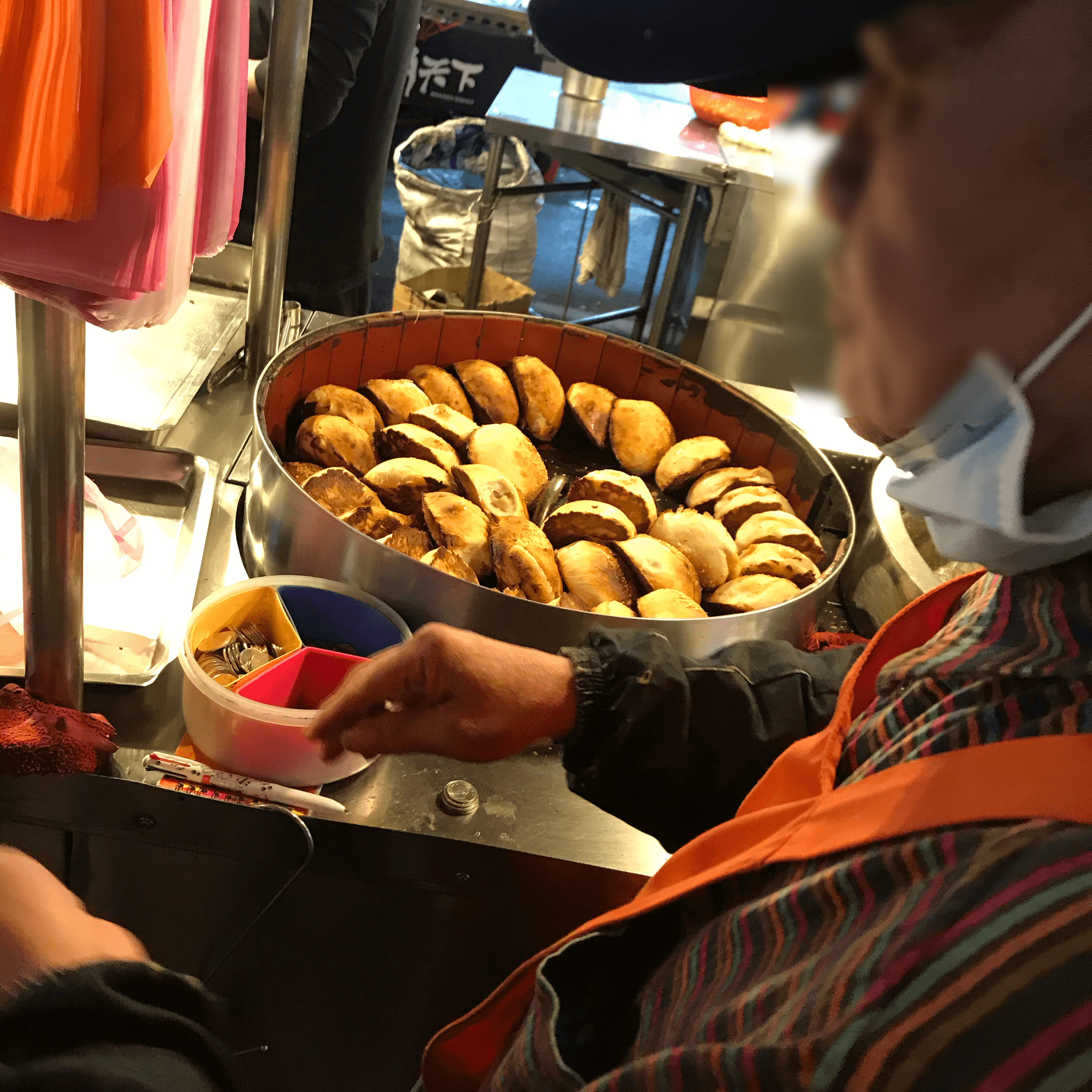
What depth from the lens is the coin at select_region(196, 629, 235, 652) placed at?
97 centimetres

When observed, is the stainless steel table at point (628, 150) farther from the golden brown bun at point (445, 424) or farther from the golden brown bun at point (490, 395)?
the golden brown bun at point (445, 424)

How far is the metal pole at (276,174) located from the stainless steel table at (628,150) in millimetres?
1807

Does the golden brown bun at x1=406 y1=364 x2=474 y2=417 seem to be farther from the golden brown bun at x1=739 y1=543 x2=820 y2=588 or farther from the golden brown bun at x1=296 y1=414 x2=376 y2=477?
the golden brown bun at x1=739 y1=543 x2=820 y2=588

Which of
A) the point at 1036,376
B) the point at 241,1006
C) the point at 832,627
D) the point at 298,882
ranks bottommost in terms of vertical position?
the point at 241,1006

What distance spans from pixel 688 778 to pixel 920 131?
754 mm

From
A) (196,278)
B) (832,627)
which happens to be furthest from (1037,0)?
(196,278)

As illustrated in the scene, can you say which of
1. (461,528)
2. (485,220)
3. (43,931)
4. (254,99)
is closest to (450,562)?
(461,528)

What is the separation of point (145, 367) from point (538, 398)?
671mm

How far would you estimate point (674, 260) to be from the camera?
3.31 m

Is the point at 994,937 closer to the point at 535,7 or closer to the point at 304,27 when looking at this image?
the point at 535,7

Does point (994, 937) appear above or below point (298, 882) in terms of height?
above

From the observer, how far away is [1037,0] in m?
0.19

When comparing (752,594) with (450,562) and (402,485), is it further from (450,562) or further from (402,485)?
(402,485)

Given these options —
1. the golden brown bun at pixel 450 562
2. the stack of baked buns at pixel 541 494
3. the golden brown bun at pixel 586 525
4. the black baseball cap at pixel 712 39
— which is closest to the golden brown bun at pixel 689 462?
the stack of baked buns at pixel 541 494
